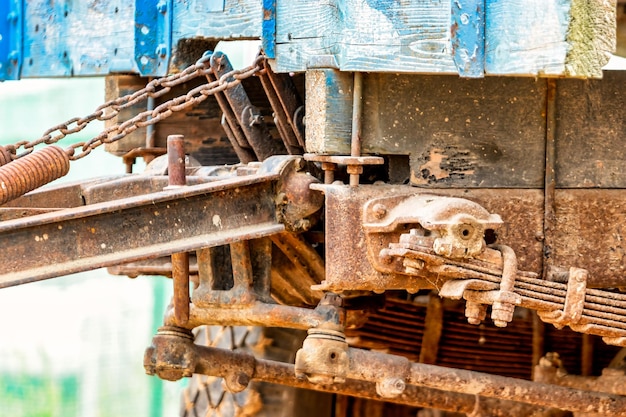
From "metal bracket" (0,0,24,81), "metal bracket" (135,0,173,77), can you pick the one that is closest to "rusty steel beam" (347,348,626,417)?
"metal bracket" (135,0,173,77)

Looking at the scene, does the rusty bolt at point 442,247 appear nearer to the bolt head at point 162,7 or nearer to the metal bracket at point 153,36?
the metal bracket at point 153,36

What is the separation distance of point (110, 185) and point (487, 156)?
69.5 inches

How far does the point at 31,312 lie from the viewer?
12703 mm

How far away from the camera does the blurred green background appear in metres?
12.5

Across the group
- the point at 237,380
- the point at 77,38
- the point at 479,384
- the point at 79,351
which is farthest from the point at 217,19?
the point at 79,351

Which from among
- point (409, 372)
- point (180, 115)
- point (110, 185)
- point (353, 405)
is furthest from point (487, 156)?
point (353, 405)

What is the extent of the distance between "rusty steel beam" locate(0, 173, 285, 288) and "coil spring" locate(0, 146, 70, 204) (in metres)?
0.17

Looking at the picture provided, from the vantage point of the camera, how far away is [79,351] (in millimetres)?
12609

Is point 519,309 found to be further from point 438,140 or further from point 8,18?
point 8,18

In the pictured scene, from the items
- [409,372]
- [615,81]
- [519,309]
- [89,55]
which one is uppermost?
[89,55]

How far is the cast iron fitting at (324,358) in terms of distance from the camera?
19.4ft

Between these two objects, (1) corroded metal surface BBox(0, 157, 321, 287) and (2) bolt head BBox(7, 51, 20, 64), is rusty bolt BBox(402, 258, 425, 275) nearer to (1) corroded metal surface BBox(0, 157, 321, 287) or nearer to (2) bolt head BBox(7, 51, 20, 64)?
(1) corroded metal surface BBox(0, 157, 321, 287)

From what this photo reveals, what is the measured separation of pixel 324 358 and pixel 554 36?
1.75 meters

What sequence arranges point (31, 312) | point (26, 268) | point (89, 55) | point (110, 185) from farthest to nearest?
point (31, 312), point (89, 55), point (110, 185), point (26, 268)
